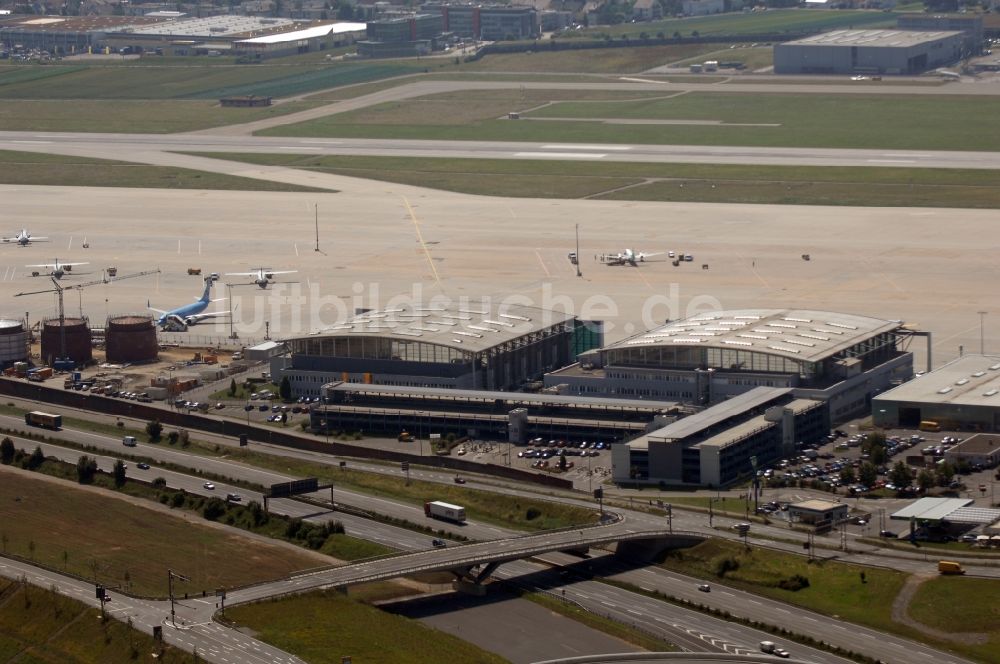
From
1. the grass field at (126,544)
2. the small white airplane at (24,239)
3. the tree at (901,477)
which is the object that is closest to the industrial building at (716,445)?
the tree at (901,477)

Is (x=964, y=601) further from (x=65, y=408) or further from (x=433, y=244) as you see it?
(x=433, y=244)

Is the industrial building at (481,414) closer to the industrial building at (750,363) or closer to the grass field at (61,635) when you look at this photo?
the industrial building at (750,363)

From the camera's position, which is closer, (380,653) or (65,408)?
(380,653)

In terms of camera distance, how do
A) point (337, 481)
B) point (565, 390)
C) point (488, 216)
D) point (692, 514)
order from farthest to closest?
1. point (488, 216)
2. point (565, 390)
3. point (337, 481)
4. point (692, 514)

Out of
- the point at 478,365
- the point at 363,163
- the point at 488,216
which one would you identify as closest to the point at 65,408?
the point at 478,365

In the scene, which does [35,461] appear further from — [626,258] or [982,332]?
[626,258]

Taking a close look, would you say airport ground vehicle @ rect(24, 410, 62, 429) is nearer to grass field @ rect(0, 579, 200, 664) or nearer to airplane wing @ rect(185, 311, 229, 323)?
airplane wing @ rect(185, 311, 229, 323)
